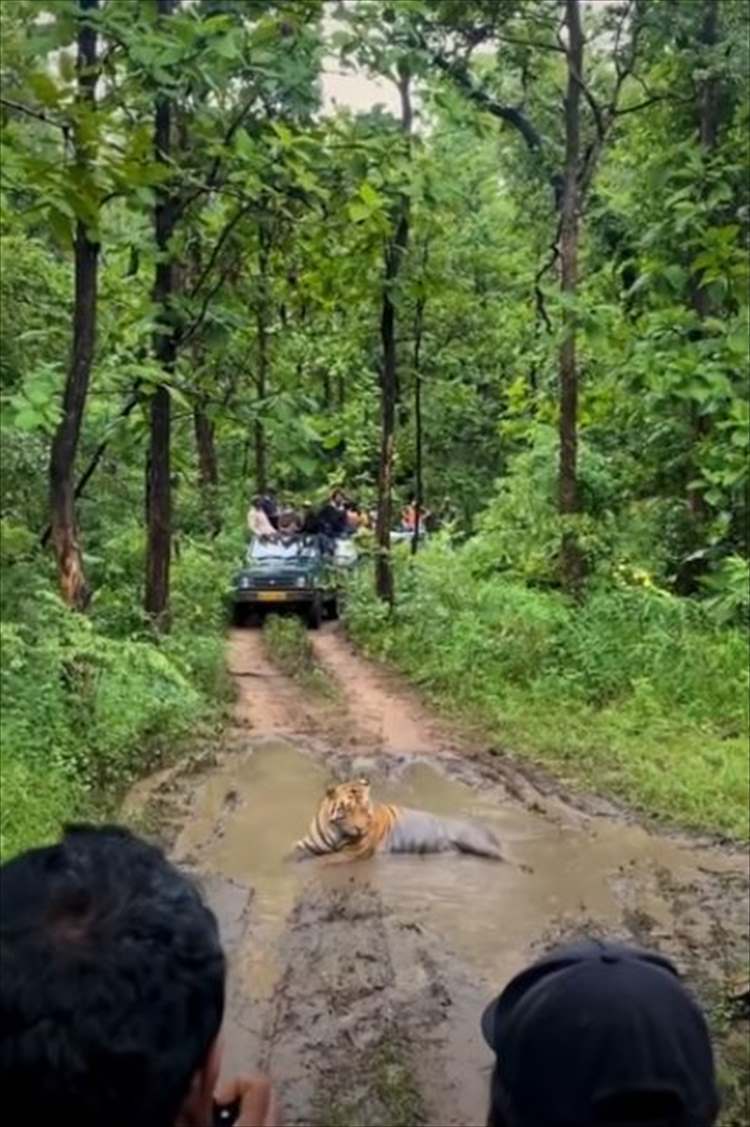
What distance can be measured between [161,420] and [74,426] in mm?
2733

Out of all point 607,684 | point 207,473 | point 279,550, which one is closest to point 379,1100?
point 607,684

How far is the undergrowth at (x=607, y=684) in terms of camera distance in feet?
32.6

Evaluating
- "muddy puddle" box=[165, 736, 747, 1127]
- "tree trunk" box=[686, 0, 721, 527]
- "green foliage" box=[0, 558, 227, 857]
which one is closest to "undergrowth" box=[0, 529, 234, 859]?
"green foliage" box=[0, 558, 227, 857]

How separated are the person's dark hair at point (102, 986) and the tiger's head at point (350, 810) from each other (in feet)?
23.6

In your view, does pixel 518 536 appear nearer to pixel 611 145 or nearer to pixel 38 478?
pixel 611 145

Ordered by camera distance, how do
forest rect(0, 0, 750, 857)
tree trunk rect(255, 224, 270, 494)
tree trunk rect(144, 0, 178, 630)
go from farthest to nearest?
tree trunk rect(255, 224, 270, 494) → tree trunk rect(144, 0, 178, 630) → forest rect(0, 0, 750, 857)

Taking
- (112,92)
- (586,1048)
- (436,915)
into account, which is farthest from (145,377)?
(586,1048)

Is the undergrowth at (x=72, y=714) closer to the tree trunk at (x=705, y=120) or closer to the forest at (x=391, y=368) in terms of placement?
the forest at (x=391, y=368)

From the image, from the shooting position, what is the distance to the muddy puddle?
215 inches

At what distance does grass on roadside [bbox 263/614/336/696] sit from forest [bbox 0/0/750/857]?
68cm

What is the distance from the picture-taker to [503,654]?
13.8 metres

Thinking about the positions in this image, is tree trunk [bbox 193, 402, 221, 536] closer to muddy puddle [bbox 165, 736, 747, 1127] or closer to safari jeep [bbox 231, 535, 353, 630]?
safari jeep [bbox 231, 535, 353, 630]

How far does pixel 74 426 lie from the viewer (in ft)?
32.4

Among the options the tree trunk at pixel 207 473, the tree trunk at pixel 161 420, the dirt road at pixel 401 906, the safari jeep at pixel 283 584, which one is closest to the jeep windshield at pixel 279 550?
the safari jeep at pixel 283 584
